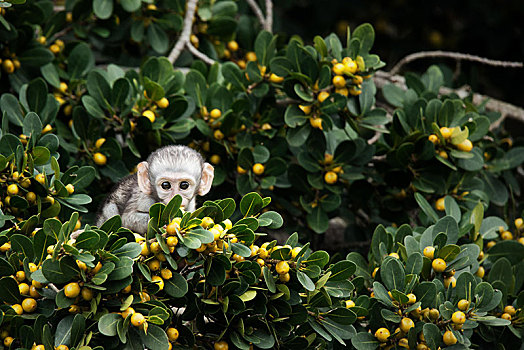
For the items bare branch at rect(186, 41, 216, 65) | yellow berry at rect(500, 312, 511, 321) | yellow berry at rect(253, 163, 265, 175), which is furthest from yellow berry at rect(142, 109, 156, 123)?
yellow berry at rect(500, 312, 511, 321)

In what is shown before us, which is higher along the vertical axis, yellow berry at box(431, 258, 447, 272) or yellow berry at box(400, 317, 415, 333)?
yellow berry at box(431, 258, 447, 272)

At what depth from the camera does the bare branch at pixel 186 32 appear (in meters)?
4.96

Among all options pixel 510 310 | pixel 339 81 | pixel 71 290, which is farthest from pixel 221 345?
pixel 339 81

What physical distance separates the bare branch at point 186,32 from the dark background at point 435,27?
1670 millimetres

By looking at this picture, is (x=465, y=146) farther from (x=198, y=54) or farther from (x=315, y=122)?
(x=198, y=54)

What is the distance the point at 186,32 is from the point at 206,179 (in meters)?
1.38

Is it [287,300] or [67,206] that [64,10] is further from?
[287,300]

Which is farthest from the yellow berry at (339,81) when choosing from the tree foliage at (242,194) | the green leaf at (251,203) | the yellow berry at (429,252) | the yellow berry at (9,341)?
the yellow berry at (9,341)

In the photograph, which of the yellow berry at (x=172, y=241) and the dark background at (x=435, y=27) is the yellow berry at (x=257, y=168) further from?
the dark background at (x=435, y=27)

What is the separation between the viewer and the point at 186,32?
5.04 metres

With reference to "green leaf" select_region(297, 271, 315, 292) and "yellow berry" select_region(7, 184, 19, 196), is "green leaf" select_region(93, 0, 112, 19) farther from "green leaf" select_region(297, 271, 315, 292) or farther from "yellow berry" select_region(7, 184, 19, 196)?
"green leaf" select_region(297, 271, 315, 292)

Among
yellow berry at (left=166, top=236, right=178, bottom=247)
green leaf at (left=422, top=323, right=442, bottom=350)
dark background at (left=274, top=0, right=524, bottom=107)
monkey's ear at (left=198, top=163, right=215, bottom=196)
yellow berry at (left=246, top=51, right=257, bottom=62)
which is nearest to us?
yellow berry at (left=166, top=236, right=178, bottom=247)

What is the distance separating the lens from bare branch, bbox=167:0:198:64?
4.96 metres

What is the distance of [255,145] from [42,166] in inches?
46.7
